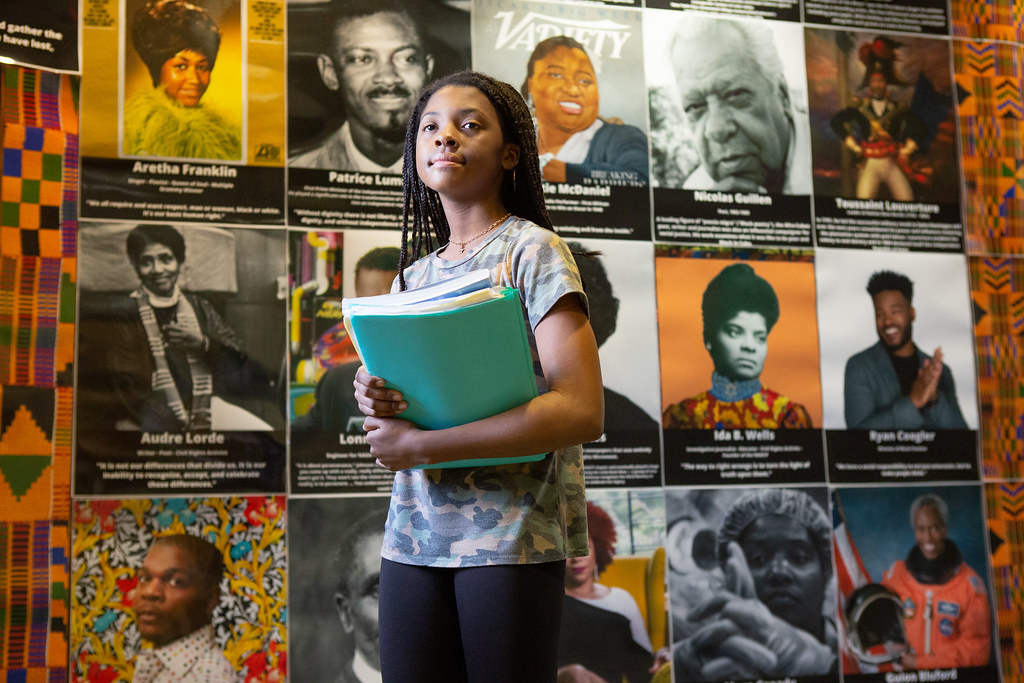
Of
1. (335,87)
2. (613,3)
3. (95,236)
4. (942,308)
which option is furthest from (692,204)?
(95,236)

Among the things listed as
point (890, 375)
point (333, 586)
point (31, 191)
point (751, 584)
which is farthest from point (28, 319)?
point (890, 375)

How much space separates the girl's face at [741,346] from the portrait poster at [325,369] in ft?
3.72

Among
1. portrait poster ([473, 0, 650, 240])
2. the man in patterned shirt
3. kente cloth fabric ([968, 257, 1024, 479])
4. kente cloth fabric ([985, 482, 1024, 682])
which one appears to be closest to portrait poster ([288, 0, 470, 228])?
portrait poster ([473, 0, 650, 240])

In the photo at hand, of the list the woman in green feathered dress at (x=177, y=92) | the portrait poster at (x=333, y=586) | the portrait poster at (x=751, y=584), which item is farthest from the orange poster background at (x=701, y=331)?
the woman in green feathered dress at (x=177, y=92)

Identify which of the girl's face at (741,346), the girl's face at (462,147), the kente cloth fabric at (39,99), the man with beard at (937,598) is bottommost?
the man with beard at (937,598)

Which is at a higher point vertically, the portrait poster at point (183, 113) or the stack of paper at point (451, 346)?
the portrait poster at point (183, 113)

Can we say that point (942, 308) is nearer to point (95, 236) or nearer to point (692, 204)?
point (692, 204)

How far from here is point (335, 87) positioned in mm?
2910

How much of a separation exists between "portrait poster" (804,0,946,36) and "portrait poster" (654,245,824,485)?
886 mm

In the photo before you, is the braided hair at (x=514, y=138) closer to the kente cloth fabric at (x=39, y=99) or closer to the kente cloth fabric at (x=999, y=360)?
the kente cloth fabric at (x=39, y=99)

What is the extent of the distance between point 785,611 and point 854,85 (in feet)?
6.02

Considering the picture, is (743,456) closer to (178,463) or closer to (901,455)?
(901,455)

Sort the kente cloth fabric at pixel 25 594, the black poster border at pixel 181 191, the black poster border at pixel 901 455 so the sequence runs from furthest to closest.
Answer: the black poster border at pixel 901 455 → the black poster border at pixel 181 191 → the kente cloth fabric at pixel 25 594

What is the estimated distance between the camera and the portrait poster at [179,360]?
8.57ft
